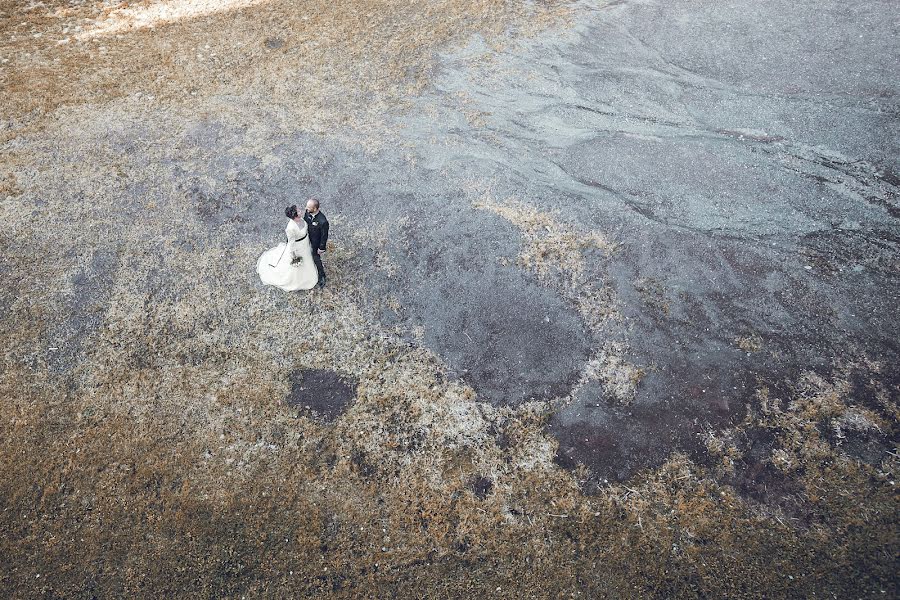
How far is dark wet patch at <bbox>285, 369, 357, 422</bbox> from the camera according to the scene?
6406mm

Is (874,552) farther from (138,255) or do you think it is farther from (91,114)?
(91,114)

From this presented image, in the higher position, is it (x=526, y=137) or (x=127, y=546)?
(x=526, y=137)

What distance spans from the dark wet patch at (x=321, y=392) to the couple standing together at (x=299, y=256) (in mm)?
1383

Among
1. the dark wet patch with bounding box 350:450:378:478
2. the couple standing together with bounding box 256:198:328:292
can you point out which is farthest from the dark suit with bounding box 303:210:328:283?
the dark wet patch with bounding box 350:450:378:478

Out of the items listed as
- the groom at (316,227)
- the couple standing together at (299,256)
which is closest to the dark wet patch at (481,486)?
the couple standing together at (299,256)

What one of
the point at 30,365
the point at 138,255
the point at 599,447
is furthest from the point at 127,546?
the point at 599,447

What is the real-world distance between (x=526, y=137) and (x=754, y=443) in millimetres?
6487

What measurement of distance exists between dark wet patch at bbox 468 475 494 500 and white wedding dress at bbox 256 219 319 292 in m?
3.59

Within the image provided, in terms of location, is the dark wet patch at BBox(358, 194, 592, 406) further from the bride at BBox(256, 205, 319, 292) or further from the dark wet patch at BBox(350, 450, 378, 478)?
the dark wet patch at BBox(350, 450, 378, 478)

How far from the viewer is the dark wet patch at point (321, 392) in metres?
6.41

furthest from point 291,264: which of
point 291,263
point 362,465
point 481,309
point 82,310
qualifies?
point 82,310

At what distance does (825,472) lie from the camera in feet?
19.4

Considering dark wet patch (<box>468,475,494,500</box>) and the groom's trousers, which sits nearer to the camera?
dark wet patch (<box>468,475,494,500</box>)

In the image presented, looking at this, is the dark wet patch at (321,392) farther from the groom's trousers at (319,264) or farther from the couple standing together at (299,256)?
the groom's trousers at (319,264)
